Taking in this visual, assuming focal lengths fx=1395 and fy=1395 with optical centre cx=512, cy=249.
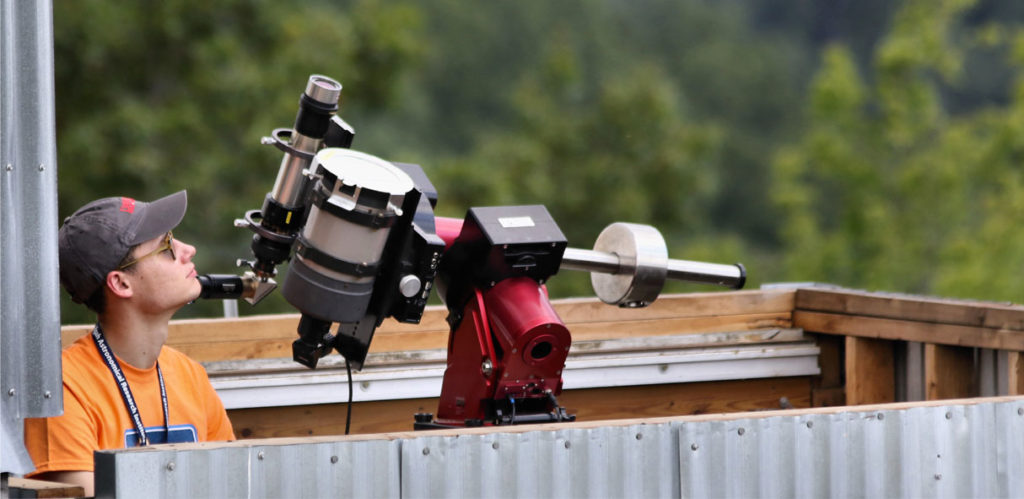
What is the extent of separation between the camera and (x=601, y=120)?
1199 inches

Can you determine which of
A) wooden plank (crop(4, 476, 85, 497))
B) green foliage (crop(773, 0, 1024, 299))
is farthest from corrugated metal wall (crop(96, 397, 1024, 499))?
green foliage (crop(773, 0, 1024, 299))

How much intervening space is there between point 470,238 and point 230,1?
15.1 metres

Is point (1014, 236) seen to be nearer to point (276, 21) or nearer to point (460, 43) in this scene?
point (276, 21)

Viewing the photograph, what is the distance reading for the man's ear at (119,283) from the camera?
4051 millimetres

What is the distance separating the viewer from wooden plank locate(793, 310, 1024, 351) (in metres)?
5.27

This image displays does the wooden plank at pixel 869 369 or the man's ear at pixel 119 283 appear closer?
the man's ear at pixel 119 283

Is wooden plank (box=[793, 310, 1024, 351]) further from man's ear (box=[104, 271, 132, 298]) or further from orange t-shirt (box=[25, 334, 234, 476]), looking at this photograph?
man's ear (box=[104, 271, 132, 298])

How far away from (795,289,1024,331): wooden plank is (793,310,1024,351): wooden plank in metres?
0.02

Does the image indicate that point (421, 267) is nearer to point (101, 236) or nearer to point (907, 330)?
point (101, 236)

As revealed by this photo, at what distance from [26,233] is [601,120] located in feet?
90.4

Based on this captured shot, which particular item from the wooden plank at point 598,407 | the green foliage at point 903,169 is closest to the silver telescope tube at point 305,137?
the wooden plank at point 598,407

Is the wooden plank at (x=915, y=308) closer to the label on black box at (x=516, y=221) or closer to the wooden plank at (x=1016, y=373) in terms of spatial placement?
the wooden plank at (x=1016, y=373)

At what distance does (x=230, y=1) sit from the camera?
1838 centimetres

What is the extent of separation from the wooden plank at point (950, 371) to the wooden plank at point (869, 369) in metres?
0.32
